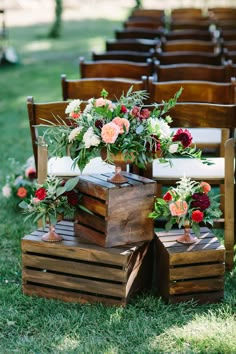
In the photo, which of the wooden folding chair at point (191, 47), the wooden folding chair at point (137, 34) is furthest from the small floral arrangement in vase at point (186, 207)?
the wooden folding chair at point (137, 34)

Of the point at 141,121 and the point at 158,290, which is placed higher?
the point at 141,121

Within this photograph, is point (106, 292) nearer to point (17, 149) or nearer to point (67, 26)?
point (17, 149)

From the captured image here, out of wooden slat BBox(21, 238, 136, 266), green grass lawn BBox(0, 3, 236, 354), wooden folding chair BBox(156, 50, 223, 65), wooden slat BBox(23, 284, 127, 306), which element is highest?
wooden folding chair BBox(156, 50, 223, 65)

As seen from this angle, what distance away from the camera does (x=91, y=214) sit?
3832mm

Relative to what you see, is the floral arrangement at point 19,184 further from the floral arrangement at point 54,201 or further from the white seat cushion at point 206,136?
the floral arrangement at point 54,201

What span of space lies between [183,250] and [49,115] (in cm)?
122

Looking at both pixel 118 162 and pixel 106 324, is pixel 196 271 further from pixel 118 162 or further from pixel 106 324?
pixel 118 162

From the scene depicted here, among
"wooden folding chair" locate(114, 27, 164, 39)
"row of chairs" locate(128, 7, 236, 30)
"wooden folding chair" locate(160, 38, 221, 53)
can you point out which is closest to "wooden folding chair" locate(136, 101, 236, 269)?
"wooden folding chair" locate(160, 38, 221, 53)

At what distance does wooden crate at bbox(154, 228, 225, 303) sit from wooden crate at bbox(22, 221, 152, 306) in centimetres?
17

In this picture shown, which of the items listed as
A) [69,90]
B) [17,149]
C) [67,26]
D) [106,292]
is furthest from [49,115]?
[67,26]

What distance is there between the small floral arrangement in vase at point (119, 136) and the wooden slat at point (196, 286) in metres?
0.66

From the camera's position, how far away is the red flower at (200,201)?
12.4 ft

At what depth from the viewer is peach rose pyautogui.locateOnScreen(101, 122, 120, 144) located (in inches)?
142

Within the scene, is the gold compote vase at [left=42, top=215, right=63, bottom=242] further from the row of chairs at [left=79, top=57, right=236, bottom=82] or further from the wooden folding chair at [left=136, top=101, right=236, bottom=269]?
the row of chairs at [left=79, top=57, right=236, bottom=82]
